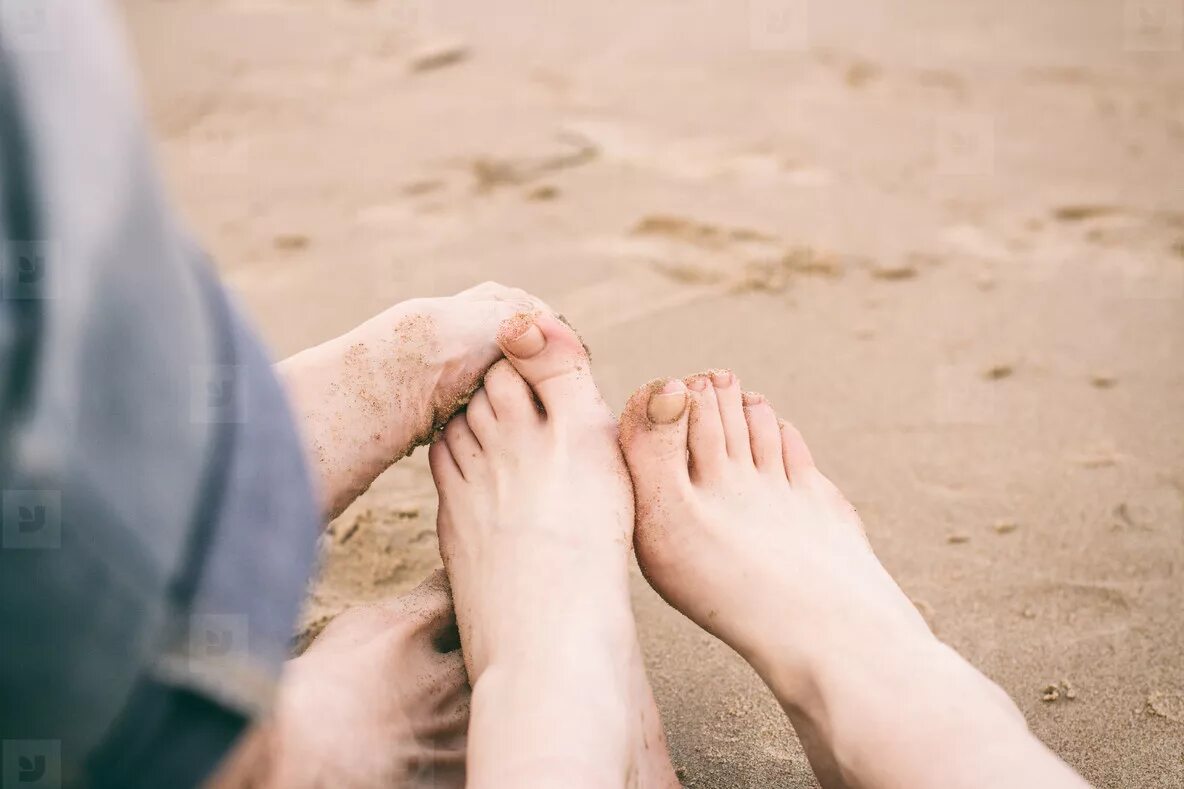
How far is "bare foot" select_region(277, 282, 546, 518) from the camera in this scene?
1364 millimetres

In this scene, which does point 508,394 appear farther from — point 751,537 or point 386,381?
point 751,537

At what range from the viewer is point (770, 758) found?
1337 mm

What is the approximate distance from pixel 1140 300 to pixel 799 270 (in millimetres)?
718
